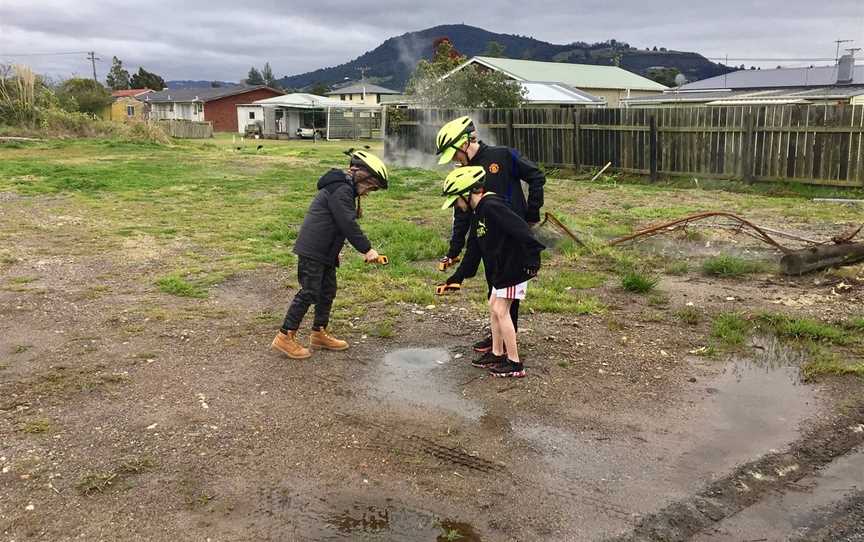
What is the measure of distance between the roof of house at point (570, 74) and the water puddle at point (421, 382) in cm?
3350

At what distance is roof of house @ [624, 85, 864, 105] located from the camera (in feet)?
85.9

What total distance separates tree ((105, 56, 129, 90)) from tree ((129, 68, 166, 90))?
142 cm

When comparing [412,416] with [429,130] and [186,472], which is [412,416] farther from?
[429,130]

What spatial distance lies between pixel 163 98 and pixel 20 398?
6959 cm

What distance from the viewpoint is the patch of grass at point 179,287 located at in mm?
7371

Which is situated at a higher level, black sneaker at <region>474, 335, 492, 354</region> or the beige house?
the beige house

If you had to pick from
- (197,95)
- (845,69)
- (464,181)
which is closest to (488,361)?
(464,181)

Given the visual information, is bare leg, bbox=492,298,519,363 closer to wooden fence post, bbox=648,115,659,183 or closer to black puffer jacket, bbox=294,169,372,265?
black puffer jacket, bbox=294,169,372,265

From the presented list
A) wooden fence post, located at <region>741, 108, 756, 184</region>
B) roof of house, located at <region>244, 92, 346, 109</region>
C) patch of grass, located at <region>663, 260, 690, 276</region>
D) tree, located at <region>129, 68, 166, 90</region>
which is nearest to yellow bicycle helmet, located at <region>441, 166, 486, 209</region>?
patch of grass, located at <region>663, 260, 690, 276</region>

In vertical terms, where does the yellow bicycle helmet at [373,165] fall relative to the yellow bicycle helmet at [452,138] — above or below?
below

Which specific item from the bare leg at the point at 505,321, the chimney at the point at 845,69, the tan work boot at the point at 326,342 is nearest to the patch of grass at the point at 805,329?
the bare leg at the point at 505,321

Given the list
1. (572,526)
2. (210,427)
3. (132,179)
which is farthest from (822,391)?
(132,179)

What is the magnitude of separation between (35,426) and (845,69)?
37.7 meters

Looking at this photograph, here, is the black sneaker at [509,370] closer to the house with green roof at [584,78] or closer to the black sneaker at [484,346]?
the black sneaker at [484,346]
